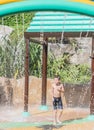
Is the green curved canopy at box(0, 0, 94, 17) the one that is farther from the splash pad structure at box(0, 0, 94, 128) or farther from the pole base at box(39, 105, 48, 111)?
the pole base at box(39, 105, 48, 111)

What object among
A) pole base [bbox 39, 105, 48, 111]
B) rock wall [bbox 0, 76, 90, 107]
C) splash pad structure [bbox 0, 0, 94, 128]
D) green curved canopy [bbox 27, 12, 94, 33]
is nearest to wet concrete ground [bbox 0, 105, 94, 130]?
pole base [bbox 39, 105, 48, 111]

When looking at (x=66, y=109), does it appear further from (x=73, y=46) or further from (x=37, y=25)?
(x=73, y=46)

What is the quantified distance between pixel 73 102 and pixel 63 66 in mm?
2631

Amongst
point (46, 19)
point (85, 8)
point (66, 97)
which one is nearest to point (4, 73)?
point (66, 97)

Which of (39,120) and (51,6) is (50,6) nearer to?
(51,6)

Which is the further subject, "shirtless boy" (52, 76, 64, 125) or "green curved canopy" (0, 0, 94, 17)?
"shirtless boy" (52, 76, 64, 125)

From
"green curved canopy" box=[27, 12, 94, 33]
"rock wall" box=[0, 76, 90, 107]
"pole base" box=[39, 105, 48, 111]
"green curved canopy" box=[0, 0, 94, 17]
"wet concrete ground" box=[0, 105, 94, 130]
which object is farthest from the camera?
"rock wall" box=[0, 76, 90, 107]

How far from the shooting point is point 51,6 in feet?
10.8

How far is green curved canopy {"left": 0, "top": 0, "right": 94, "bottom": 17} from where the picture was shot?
326 centimetres

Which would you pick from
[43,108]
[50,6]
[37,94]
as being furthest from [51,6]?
[37,94]

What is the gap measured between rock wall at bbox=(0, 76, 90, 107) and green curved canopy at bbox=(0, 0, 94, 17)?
6.72 meters

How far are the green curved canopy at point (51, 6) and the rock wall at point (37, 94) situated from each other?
6721mm

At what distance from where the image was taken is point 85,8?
3.25 metres

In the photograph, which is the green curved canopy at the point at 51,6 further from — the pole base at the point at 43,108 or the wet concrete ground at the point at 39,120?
the pole base at the point at 43,108
